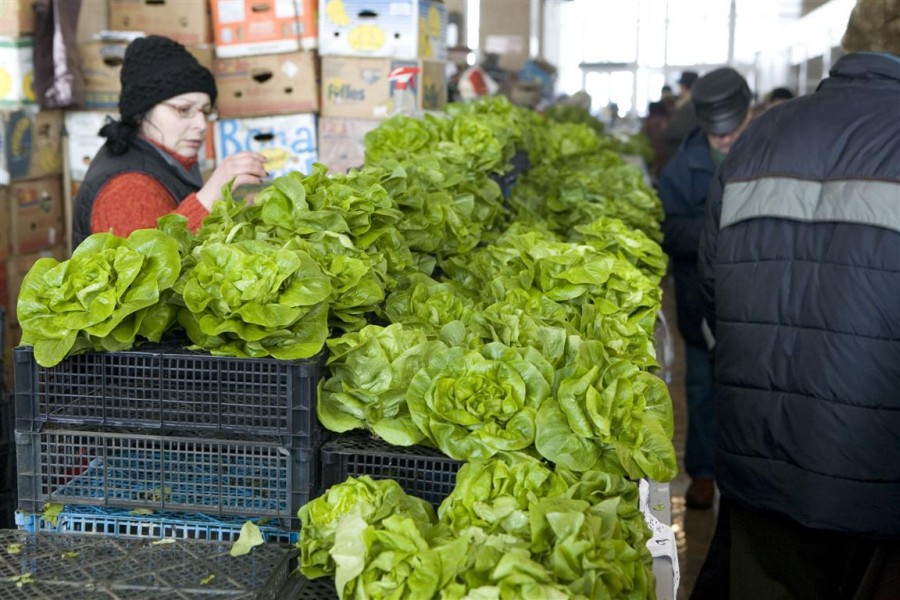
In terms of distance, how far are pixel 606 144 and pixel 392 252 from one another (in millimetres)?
4353

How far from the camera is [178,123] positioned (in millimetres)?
2988

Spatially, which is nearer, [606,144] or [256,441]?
[256,441]

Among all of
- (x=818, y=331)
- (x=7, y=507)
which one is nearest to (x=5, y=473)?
(x=7, y=507)

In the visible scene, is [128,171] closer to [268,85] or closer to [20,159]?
[20,159]

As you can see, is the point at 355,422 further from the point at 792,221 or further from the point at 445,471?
the point at 792,221

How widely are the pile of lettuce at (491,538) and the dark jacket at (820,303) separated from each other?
1198 millimetres

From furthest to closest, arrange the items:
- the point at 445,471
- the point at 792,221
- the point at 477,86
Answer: the point at 477,86 → the point at 792,221 → the point at 445,471

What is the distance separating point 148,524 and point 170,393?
0.21 meters

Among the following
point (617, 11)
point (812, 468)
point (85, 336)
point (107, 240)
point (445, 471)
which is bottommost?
point (812, 468)

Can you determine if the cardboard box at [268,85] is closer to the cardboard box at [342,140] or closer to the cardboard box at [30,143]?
the cardboard box at [342,140]

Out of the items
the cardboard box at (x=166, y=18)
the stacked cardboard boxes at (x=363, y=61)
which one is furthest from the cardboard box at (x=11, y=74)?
the stacked cardboard boxes at (x=363, y=61)

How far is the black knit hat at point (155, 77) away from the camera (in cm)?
293

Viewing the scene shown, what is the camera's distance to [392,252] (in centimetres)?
192

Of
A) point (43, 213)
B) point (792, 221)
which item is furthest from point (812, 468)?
point (43, 213)
